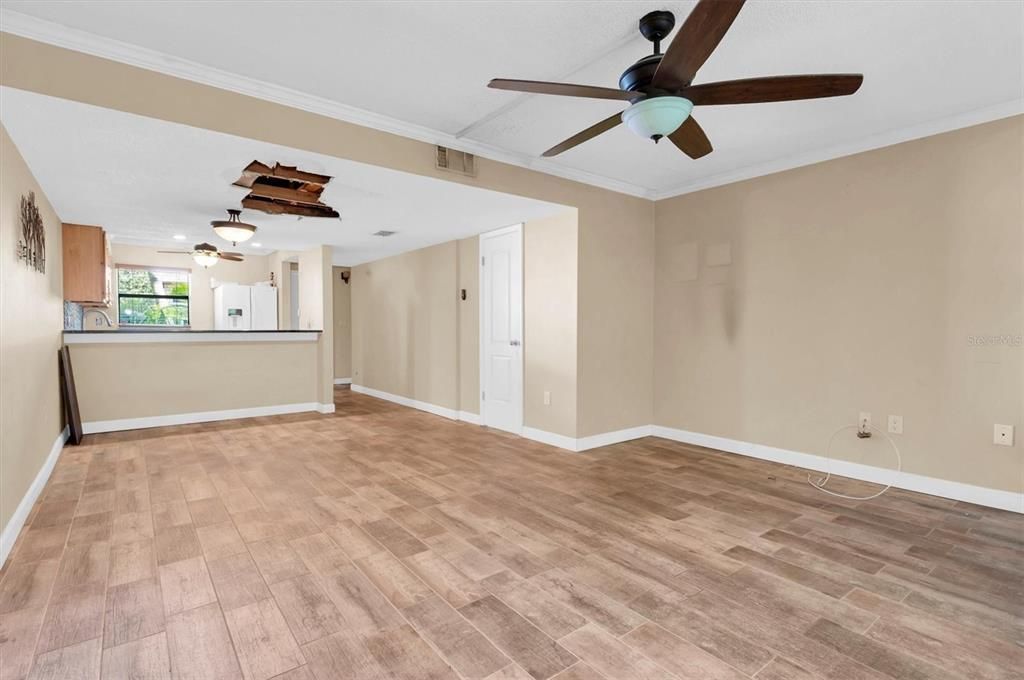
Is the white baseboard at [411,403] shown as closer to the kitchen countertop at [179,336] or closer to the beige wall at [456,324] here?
the beige wall at [456,324]

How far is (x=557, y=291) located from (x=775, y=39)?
2.62 meters

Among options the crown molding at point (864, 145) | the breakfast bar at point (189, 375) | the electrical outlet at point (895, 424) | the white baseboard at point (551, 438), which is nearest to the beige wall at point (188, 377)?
the breakfast bar at point (189, 375)

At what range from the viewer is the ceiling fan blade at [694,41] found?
1.57m

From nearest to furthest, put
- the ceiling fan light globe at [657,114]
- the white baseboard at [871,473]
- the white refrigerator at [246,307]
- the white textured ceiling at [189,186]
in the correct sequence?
the ceiling fan light globe at [657,114]
the white textured ceiling at [189,186]
the white baseboard at [871,473]
the white refrigerator at [246,307]

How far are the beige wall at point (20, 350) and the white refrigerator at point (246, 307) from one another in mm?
3631

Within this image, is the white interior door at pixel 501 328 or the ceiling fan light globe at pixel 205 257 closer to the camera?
the white interior door at pixel 501 328

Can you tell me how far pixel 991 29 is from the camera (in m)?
2.28

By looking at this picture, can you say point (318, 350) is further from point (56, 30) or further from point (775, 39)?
point (775, 39)

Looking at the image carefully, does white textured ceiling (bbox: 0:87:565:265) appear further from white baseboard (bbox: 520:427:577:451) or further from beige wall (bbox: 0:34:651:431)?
white baseboard (bbox: 520:427:577:451)

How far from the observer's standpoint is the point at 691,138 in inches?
103

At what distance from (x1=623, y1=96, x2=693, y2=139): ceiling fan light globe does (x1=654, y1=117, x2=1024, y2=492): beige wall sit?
92.8 inches

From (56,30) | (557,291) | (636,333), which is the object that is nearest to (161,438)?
(56,30)

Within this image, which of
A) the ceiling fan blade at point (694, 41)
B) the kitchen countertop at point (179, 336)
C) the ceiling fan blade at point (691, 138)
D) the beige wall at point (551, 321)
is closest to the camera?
the ceiling fan blade at point (694, 41)

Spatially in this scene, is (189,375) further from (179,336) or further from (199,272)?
(199,272)
